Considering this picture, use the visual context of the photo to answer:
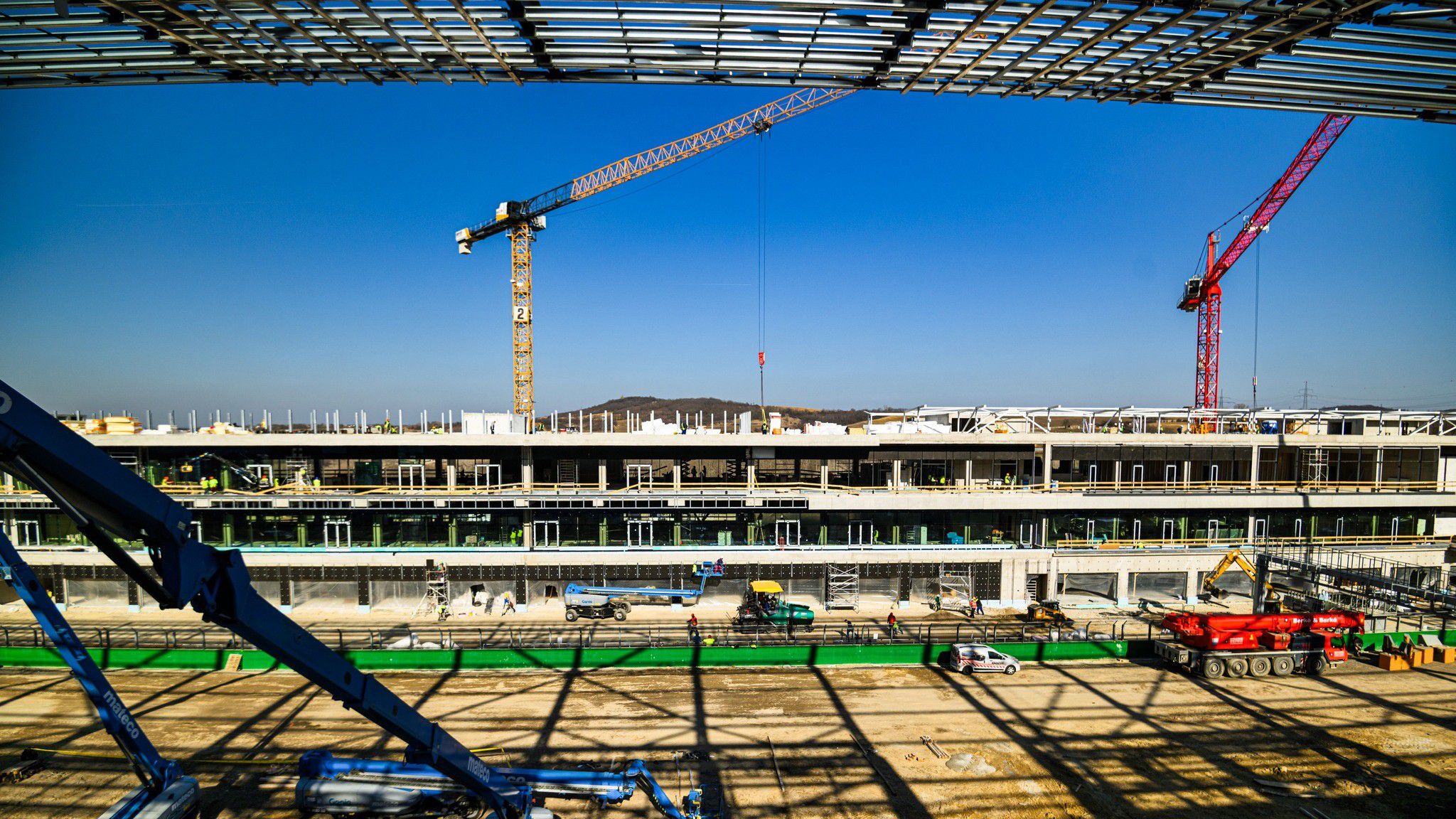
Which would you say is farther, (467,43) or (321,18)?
(467,43)

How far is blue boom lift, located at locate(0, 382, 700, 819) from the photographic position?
275 inches

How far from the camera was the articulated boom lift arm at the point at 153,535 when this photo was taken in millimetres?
6809

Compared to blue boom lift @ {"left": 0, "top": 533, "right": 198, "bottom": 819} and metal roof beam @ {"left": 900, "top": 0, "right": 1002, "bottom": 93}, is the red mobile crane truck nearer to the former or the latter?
metal roof beam @ {"left": 900, "top": 0, "right": 1002, "bottom": 93}

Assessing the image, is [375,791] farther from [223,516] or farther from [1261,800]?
[223,516]

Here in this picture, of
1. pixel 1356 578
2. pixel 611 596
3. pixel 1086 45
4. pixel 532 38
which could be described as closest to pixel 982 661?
pixel 611 596

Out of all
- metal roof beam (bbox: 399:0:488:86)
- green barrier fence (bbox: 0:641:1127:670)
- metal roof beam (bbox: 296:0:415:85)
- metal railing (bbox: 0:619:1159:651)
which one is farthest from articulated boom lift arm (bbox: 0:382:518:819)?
metal railing (bbox: 0:619:1159:651)

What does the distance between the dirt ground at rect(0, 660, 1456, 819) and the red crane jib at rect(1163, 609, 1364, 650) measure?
58.2 inches

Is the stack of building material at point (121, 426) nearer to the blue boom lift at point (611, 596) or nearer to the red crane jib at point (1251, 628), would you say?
the blue boom lift at point (611, 596)

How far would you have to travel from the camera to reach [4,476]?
3728cm

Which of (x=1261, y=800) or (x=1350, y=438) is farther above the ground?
(x=1350, y=438)

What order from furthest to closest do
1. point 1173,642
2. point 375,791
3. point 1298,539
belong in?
point 1298,539, point 1173,642, point 375,791

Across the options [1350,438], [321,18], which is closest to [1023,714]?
[321,18]

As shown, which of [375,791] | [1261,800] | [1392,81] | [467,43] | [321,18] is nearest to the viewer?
[321,18]

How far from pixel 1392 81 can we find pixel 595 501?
31.0 meters
